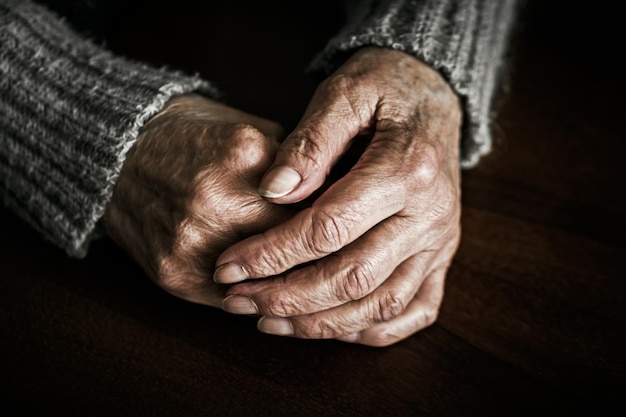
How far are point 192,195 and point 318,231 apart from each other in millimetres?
144


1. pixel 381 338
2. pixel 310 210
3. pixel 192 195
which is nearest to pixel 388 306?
pixel 381 338

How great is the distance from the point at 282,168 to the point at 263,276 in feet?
0.38

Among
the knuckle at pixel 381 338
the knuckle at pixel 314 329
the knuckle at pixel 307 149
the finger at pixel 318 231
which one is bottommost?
the knuckle at pixel 381 338

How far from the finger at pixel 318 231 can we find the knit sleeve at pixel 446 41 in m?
0.23

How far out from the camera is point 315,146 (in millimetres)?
529

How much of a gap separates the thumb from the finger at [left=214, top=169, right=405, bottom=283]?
2cm

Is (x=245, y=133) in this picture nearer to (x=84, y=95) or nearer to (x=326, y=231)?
(x=326, y=231)

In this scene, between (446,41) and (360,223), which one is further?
(446,41)

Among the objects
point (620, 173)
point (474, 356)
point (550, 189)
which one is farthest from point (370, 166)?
point (620, 173)

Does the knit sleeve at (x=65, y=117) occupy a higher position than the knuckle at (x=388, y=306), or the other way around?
the knit sleeve at (x=65, y=117)

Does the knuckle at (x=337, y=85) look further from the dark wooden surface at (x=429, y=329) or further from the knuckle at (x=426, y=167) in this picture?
the dark wooden surface at (x=429, y=329)

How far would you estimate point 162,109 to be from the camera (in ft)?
2.05

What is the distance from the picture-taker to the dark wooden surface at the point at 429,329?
0.54 m

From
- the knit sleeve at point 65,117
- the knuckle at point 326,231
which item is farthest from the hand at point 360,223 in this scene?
the knit sleeve at point 65,117
